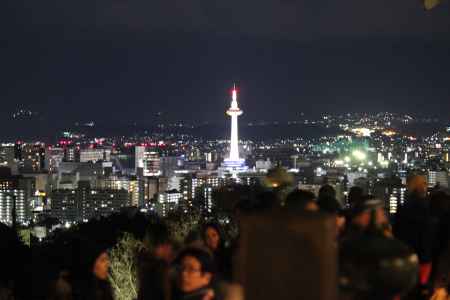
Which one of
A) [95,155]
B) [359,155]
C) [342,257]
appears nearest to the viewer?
[342,257]

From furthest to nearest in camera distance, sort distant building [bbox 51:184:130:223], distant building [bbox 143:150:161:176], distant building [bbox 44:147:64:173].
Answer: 1. distant building [bbox 44:147:64:173]
2. distant building [bbox 143:150:161:176]
3. distant building [bbox 51:184:130:223]

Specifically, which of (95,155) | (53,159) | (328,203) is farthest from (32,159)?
(328,203)

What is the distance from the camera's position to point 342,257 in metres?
1.82

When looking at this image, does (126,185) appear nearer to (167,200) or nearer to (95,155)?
(167,200)

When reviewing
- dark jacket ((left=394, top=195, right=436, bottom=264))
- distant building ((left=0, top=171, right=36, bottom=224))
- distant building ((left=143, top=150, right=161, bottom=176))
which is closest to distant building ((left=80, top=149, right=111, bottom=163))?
distant building ((left=143, top=150, right=161, bottom=176))

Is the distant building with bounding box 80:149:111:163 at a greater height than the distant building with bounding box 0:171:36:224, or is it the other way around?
the distant building with bounding box 80:149:111:163

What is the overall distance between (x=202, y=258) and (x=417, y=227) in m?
1.24

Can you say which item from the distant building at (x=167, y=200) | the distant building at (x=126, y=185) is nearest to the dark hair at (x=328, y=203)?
the distant building at (x=167, y=200)

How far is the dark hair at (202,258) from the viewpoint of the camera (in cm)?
290

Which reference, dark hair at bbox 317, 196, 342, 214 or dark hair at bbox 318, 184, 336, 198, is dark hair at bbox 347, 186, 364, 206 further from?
dark hair at bbox 317, 196, 342, 214

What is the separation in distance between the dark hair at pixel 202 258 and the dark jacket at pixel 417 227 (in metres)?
1.11

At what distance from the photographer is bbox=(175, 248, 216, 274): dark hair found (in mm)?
2896

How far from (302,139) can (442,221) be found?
112 metres

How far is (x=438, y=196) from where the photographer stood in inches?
164
